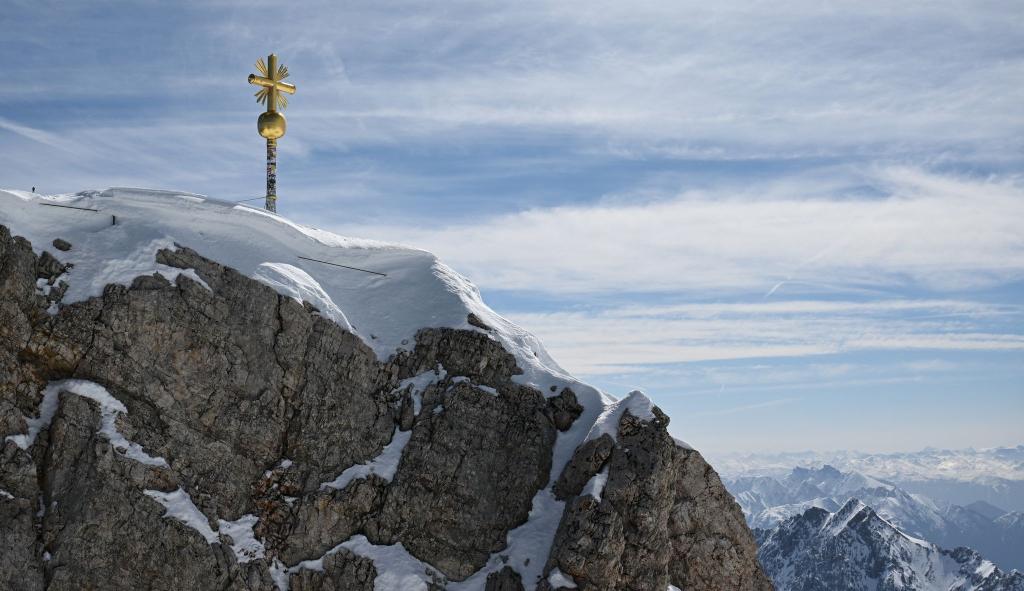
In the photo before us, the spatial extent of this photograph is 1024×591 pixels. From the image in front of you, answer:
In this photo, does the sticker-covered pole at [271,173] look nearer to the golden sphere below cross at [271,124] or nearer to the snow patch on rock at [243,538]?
the golden sphere below cross at [271,124]

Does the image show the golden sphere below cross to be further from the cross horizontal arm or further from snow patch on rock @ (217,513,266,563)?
snow patch on rock @ (217,513,266,563)

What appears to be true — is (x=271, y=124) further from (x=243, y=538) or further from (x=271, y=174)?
(x=243, y=538)

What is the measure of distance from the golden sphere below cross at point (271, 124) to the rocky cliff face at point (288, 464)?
493 inches

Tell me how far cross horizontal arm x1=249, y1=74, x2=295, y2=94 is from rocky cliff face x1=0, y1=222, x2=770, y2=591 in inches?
538

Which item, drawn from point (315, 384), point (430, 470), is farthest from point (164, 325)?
point (430, 470)

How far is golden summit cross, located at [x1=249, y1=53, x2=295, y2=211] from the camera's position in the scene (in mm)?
53125

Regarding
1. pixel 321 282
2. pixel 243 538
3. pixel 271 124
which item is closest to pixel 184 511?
pixel 243 538

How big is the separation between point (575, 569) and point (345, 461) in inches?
436

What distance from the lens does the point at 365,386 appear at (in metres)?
43.2

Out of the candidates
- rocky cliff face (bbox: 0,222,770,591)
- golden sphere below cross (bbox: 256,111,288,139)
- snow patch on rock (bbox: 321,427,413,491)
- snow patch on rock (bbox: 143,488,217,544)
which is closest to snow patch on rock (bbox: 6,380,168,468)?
rocky cliff face (bbox: 0,222,770,591)

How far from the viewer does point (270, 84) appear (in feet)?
174

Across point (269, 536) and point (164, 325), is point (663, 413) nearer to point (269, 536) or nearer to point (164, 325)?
Result: point (269, 536)

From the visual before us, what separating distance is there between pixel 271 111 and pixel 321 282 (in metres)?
11.7

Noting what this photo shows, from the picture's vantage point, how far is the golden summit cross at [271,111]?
53.1m
